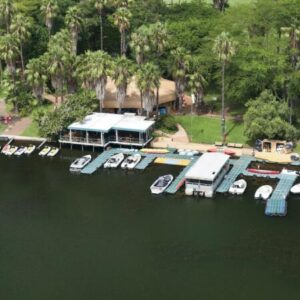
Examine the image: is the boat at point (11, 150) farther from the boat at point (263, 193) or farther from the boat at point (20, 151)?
the boat at point (263, 193)

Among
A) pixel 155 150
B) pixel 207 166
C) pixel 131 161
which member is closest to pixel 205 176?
pixel 207 166

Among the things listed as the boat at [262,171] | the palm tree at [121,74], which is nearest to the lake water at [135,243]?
the boat at [262,171]

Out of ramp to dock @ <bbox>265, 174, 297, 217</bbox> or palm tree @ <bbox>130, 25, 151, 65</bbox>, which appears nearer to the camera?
ramp to dock @ <bbox>265, 174, 297, 217</bbox>

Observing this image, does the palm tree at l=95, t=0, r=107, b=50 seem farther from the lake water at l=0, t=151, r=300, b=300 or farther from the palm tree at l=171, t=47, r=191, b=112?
the lake water at l=0, t=151, r=300, b=300

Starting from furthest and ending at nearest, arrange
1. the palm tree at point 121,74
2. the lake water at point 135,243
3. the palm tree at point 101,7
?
the palm tree at point 101,7 < the palm tree at point 121,74 < the lake water at point 135,243

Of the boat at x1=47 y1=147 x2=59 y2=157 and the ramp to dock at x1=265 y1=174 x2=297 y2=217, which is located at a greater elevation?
the ramp to dock at x1=265 y1=174 x2=297 y2=217

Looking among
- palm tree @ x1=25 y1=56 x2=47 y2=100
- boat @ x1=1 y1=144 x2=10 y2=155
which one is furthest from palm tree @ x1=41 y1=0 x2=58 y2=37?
boat @ x1=1 y1=144 x2=10 y2=155
